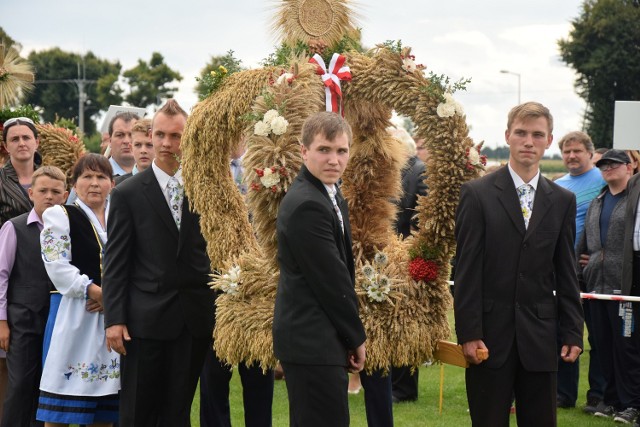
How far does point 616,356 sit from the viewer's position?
7766mm

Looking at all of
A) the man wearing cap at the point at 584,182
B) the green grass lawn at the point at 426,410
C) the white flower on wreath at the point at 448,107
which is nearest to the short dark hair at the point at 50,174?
the green grass lawn at the point at 426,410

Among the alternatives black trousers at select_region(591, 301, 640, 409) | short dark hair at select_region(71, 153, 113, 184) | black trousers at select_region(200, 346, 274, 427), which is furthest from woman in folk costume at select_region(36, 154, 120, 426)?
black trousers at select_region(591, 301, 640, 409)

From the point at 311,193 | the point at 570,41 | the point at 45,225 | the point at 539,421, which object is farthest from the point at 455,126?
the point at 570,41

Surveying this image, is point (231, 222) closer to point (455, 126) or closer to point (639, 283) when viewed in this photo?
point (455, 126)

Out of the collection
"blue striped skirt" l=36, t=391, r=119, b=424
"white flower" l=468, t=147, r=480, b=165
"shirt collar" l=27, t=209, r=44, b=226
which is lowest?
"blue striped skirt" l=36, t=391, r=119, b=424

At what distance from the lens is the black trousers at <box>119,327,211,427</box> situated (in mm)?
5184

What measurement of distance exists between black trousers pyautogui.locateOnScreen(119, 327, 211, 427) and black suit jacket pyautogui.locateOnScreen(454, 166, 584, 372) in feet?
5.34

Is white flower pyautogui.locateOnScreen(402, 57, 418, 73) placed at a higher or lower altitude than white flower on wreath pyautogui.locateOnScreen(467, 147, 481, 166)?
higher

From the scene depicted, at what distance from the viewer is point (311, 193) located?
4.25m

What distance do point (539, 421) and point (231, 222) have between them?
2130mm

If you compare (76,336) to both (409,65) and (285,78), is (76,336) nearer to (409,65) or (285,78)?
(285,78)

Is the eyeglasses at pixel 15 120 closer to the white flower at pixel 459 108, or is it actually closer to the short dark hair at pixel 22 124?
the short dark hair at pixel 22 124

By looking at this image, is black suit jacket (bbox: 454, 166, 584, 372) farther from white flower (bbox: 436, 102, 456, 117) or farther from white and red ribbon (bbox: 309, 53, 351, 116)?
white and red ribbon (bbox: 309, 53, 351, 116)

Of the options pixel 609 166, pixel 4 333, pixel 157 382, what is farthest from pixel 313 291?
pixel 609 166
